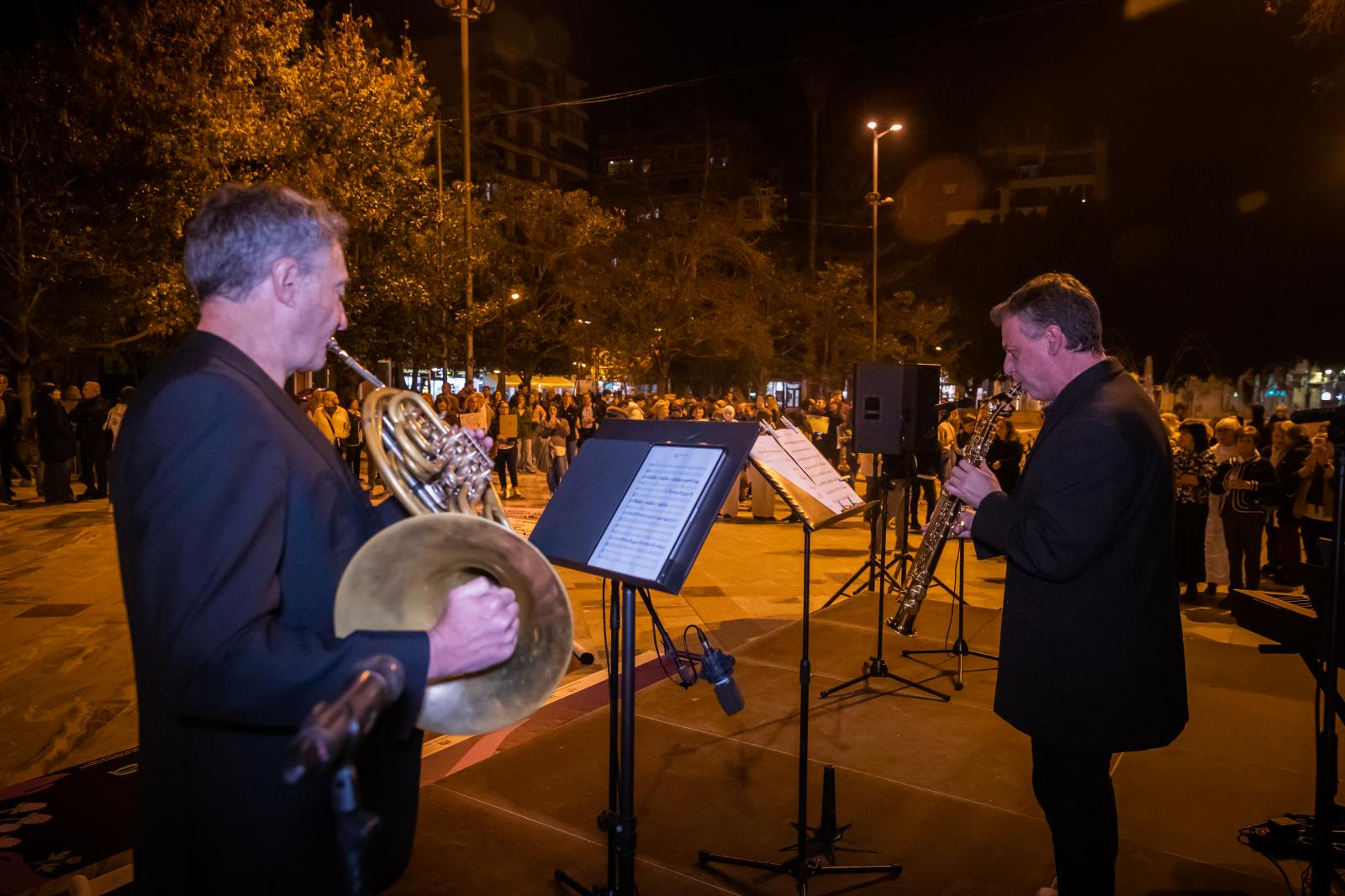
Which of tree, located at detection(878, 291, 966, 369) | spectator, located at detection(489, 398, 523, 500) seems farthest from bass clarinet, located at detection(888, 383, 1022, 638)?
tree, located at detection(878, 291, 966, 369)

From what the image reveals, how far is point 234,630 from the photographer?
1.39 meters

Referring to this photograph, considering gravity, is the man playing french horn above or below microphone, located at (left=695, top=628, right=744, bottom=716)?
above

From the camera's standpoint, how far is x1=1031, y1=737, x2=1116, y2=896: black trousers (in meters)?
2.56

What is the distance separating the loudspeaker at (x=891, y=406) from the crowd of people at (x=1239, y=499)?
3.15m

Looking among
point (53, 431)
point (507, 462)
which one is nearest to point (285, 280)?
point (507, 462)

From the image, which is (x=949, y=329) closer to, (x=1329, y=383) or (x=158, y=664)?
(x=158, y=664)

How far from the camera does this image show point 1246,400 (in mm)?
42188

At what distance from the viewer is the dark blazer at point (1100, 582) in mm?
2502

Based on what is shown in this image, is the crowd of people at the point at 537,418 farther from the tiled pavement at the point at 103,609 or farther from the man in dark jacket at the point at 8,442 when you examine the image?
the man in dark jacket at the point at 8,442

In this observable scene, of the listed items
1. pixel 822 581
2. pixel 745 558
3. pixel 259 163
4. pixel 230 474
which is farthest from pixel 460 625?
pixel 259 163

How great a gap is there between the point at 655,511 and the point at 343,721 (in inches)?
55.1

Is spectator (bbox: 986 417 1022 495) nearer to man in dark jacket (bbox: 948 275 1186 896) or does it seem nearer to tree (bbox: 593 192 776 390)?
man in dark jacket (bbox: 948 275 1186 896)

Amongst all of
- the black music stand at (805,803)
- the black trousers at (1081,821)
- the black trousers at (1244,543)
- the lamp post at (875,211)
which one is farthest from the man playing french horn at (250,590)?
the lamp post at (875,211)

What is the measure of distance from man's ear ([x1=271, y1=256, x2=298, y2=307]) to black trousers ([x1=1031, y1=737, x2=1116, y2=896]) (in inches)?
100
